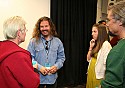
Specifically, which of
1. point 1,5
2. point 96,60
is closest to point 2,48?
point 96,60

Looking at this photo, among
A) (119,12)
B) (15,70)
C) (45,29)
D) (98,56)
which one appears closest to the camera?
(119,12)

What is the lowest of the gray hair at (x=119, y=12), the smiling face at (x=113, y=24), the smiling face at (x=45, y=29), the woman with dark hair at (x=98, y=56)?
the woman with dark hair at (x=98, y=56)


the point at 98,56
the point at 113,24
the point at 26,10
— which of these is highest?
the point at 26,10

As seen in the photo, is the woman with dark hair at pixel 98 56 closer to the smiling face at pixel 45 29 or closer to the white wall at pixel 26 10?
the smiling face at pixel 45 29

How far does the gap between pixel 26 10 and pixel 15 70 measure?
2.11 metres

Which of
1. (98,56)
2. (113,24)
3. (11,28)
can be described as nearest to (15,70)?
(11,28)

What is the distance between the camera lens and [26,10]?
3.50 m

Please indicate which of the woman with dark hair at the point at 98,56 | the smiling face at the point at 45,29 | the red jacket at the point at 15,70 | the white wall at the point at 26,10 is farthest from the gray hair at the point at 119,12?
the white wall at the point at 26,10

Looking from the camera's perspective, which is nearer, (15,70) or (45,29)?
(15,70)

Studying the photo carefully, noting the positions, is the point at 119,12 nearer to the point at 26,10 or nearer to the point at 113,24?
the point at 113,24

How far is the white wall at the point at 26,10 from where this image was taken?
10.9 feet

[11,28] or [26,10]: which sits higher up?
[26,10]

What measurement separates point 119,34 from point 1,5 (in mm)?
2440

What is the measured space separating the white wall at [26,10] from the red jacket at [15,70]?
1.77m
